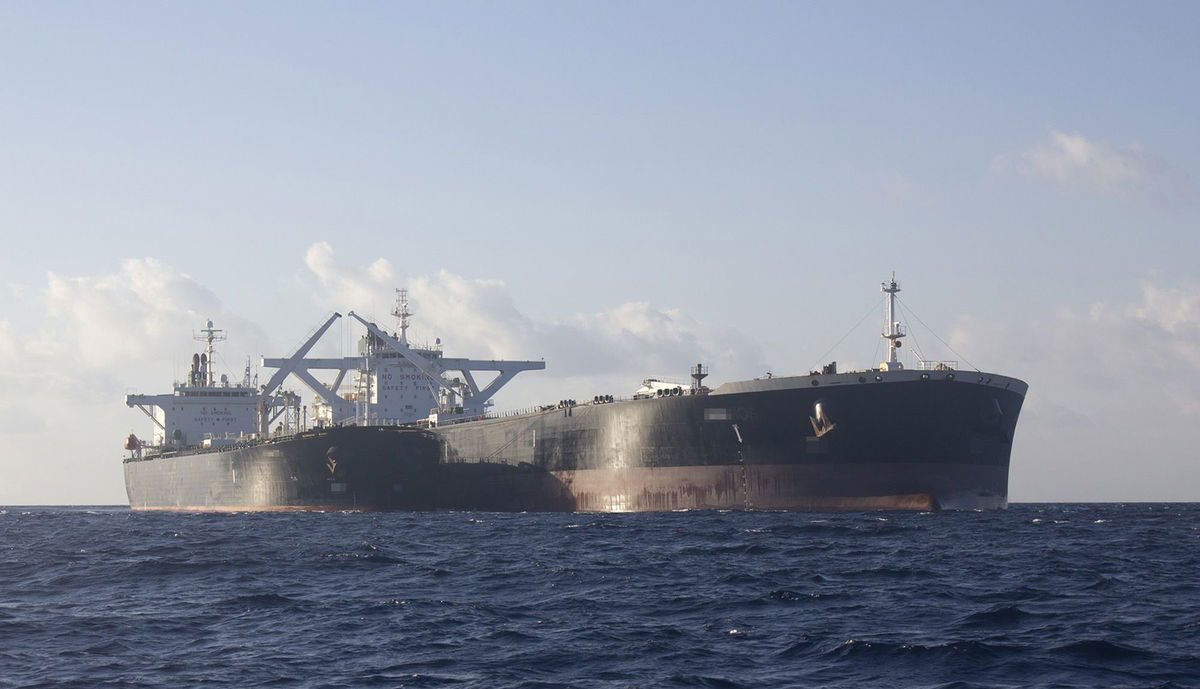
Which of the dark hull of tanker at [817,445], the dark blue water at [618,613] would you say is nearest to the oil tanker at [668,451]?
the dark hull of tanker at [817,445]

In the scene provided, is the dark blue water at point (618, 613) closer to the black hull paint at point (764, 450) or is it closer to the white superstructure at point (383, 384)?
the black hull paint at point (764, 450)

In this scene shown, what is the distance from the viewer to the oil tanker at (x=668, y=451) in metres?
50.5

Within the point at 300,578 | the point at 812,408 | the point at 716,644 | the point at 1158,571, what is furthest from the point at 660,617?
the point at 812,408

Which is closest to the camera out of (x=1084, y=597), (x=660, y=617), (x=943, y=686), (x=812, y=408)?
(x=943, y=686)

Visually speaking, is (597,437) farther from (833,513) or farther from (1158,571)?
(1158,571)

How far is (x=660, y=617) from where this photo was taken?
20656 mm

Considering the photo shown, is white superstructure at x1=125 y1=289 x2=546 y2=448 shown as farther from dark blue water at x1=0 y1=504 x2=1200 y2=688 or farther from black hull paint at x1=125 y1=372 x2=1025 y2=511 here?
dark blue water at x1=0 y1=504 x2=1200 y2=688

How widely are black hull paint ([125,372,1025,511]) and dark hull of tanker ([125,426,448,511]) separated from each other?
13.8 ft

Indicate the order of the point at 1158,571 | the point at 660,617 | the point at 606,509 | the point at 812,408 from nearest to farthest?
1. the point at 660,617
2. the point at 1158,571
3. the point at 812,408
4. the point at 606,509

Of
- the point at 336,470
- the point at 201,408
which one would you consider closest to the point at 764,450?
the point at 336,470

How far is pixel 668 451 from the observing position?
5484 cm

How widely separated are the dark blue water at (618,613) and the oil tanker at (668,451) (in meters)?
12.6

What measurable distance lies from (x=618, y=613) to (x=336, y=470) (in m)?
52.3

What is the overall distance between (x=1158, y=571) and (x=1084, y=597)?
19.4 ft
